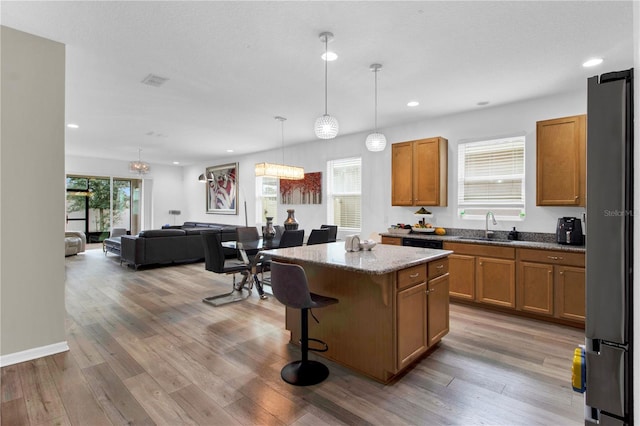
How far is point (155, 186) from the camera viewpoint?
34.9 ft

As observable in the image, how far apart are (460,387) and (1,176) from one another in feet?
12.7

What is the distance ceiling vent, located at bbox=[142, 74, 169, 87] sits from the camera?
3.66 metres

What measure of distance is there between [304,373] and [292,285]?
762 millimetres

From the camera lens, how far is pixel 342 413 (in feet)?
6.83

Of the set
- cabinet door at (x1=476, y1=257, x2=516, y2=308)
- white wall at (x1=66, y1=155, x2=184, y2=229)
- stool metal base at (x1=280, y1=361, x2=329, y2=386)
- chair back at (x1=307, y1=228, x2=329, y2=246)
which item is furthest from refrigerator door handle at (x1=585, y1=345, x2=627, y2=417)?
white wall at (x1=66, y1=155, x2=184, y2=229)

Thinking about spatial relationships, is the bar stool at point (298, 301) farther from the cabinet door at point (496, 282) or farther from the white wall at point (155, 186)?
the white wall at point (155, 186)

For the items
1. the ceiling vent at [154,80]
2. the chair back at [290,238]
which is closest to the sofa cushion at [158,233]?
the chair back at [290,238]

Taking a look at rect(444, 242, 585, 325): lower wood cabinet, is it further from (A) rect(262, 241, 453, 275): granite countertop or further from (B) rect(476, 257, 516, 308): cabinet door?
(A) rect(262, 241, 453, 275): granite countertop

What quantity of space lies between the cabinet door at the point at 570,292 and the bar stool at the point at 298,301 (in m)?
2.79

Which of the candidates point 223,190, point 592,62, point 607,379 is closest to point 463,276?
point 592,62

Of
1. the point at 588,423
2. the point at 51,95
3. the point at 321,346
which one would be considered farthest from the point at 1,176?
the point at 588,423

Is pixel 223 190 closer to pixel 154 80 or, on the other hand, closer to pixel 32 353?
pixel 154 80

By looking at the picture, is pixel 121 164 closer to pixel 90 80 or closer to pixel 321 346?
pixel 90 80

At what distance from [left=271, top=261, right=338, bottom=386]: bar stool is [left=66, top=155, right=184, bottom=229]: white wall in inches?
368
